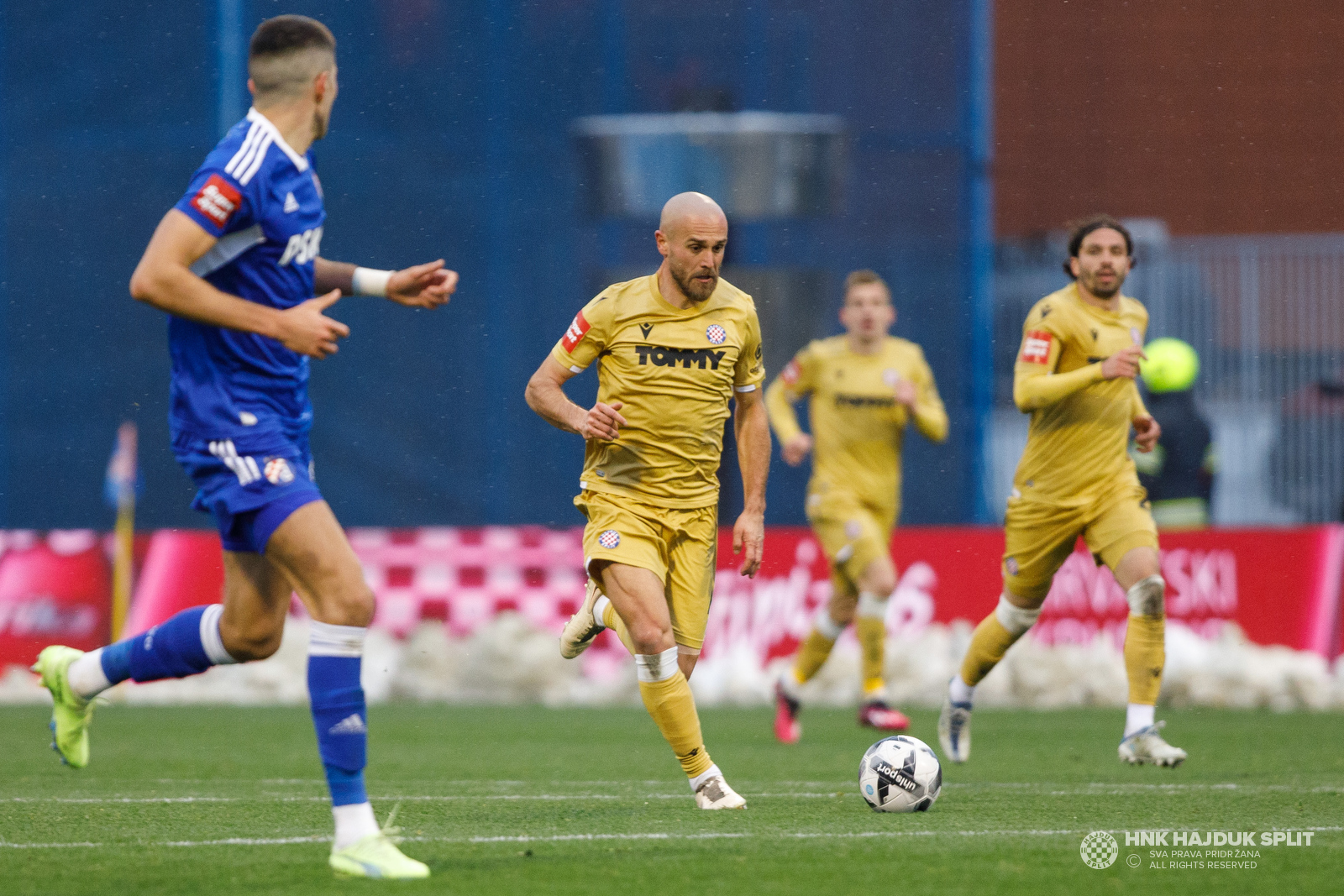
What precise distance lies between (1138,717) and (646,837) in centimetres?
298

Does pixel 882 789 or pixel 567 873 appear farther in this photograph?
pixel 882 789

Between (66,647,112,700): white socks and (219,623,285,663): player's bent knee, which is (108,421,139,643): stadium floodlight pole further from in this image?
(219,623,285,663): player's bent knee

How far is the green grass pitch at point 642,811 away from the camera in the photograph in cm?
499

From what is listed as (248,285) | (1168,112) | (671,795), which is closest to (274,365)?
(248,285)

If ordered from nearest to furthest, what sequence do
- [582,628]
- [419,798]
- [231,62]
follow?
1. [419,798]
2. [582,628]
3. [231,62]

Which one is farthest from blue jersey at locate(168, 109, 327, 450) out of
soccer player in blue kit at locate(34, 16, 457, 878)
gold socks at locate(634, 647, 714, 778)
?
gold socks at locate(634, 647, 714, 778)

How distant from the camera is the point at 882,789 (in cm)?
655

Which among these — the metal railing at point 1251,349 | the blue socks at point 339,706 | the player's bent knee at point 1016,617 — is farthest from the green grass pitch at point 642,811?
the metal railing at point 1251,349

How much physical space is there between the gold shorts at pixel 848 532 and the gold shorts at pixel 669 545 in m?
3.94

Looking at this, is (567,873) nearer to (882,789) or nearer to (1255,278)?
(882,789)

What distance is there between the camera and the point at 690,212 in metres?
6.67

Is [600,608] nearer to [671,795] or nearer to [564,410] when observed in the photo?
[671,795]

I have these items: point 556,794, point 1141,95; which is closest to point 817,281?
point 1141,95

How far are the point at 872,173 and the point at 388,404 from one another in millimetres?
5945
